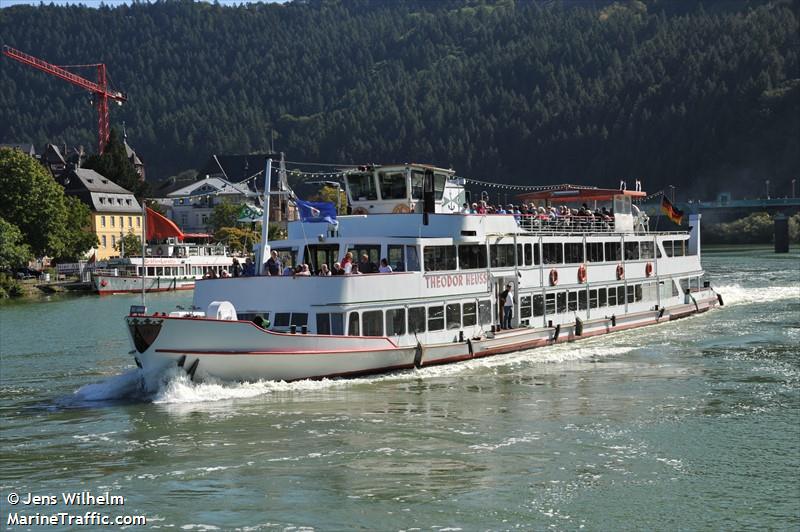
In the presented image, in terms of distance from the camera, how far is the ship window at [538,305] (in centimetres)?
3947

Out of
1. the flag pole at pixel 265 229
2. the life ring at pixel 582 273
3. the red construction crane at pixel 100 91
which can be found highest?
the red construction crane at pixel 100 91

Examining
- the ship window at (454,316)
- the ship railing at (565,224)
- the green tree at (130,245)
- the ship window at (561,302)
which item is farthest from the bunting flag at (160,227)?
the green tree at (130,245)

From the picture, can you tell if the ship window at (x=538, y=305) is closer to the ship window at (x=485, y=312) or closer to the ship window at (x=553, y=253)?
the ship window at (x=553, y=253)

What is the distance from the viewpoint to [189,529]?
18.0m

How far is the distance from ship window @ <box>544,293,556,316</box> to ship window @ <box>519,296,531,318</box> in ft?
3.91

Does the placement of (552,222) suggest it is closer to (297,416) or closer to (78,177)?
(297,416)

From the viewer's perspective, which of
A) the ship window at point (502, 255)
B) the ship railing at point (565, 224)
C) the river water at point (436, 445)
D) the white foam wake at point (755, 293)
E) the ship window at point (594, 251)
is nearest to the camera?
the river water at point (436, 445)

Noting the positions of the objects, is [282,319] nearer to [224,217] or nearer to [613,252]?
[613,252]

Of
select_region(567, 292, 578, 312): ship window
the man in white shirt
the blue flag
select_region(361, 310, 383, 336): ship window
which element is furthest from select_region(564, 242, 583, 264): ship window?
the blue flag

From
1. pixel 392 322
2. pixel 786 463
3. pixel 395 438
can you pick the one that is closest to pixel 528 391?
pixel 392 322

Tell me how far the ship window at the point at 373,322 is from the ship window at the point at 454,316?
370 centimetres

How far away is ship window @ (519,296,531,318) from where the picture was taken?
1526 inches

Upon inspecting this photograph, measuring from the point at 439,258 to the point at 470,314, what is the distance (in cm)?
277

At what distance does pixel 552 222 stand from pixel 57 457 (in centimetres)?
2394
